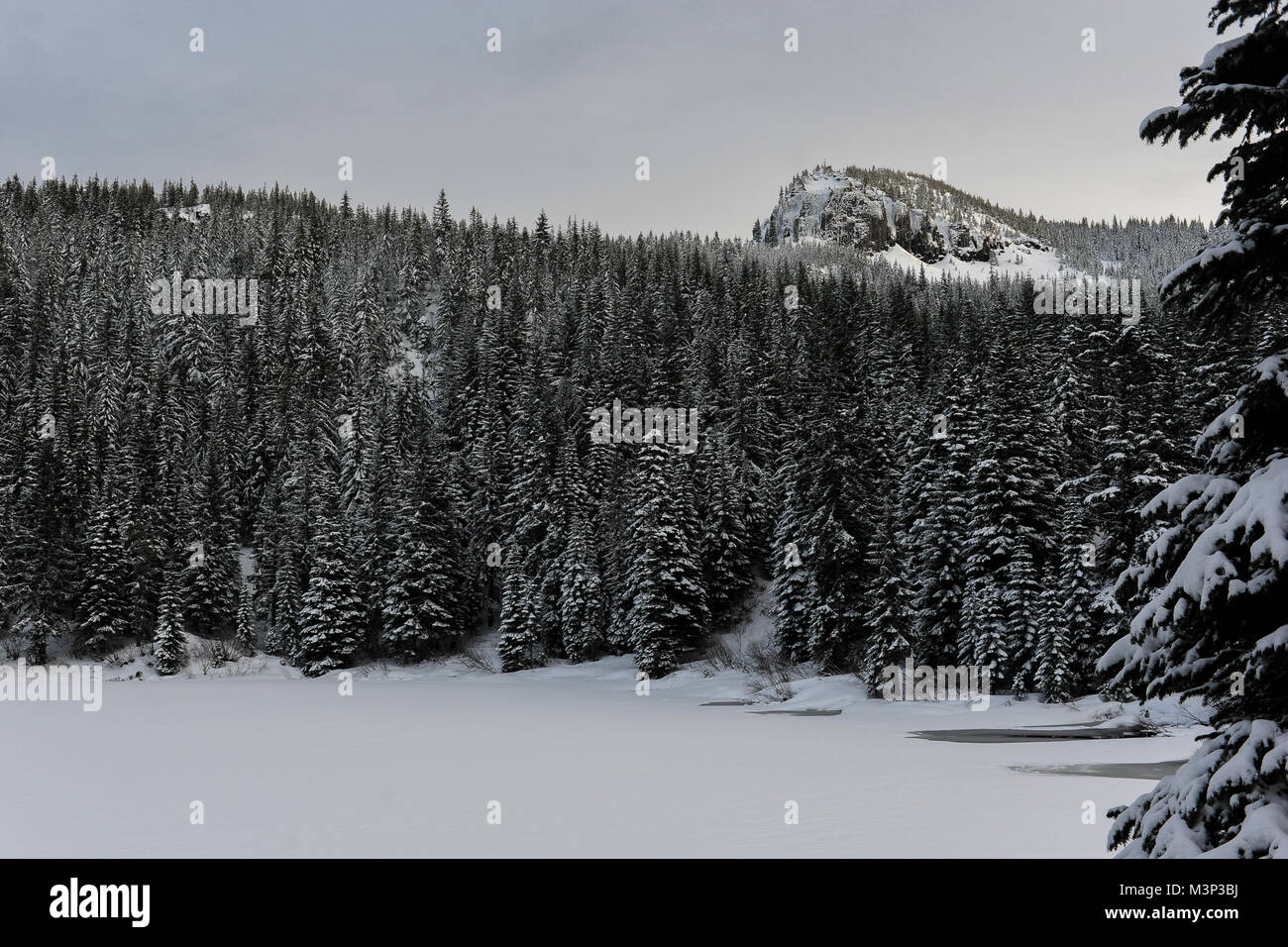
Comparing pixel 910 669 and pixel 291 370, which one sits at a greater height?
pixel 291 370

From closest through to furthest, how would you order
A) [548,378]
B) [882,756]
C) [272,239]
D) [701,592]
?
[882,756], [701,592], [548,378], [272,239]

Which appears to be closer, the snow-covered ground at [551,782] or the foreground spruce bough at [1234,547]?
the foreground spruce bough at [1234,547]

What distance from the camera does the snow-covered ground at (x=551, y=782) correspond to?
13.5 m

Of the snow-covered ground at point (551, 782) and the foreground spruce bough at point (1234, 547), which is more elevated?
the foreground spruce bough at point (1234, 547)

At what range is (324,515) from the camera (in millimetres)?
63594

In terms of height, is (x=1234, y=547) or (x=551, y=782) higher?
(x=1234, y=547)

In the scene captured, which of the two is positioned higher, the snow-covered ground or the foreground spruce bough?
the foreground spruce bough

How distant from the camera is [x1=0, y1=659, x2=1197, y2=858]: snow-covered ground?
13.5 metres

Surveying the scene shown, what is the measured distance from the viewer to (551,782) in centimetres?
1877

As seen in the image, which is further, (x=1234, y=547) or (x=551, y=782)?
(x=551, y=782)

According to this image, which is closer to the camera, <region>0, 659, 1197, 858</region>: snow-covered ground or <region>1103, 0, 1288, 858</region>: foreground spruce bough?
<region>1103, 0, 1288, 858</region>: foreground spruce bough
